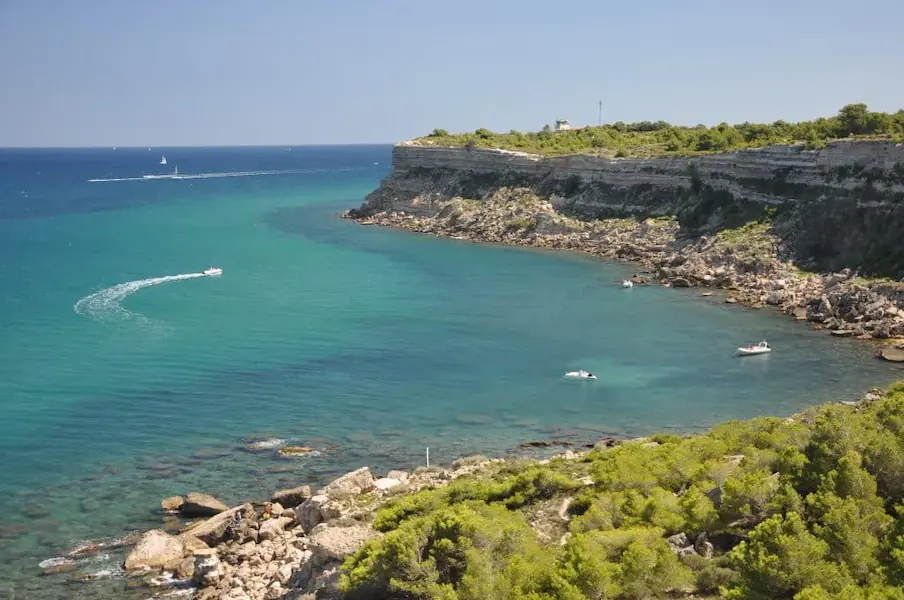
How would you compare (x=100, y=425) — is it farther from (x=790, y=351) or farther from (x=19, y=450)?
(x=790, y=351)

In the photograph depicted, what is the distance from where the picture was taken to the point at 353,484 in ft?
97.2

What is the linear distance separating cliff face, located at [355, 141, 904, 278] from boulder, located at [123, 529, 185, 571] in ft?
162

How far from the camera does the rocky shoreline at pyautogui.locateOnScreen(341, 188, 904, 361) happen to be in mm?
54375

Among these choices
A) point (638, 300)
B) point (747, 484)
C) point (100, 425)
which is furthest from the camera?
point (638, 300)

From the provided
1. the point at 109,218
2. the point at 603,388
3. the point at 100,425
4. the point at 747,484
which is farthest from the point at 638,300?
the point at 109,218

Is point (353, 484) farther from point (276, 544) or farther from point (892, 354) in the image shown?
point (892, 354)

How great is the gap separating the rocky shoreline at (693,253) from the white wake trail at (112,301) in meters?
36.2

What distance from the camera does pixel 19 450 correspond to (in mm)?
35750

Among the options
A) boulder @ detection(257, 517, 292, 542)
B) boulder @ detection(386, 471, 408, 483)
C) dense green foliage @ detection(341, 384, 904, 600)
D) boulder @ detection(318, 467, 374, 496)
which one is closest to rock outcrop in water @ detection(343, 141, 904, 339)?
dense green foliage @ detection(341, 384, 904, 600)

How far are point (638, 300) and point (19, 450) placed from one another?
42458 mm

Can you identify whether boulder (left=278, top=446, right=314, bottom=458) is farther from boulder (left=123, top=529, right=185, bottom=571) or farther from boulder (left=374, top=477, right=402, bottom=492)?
boulder (left=123, top=529, right=185, bottom=571)

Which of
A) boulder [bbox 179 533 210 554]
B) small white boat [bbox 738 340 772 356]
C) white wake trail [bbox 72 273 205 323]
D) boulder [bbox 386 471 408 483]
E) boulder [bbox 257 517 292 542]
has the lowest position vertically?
boulder [bbox 179 533 210 554]

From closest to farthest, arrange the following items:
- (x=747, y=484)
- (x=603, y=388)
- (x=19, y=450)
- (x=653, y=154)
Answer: (x=747, y=484)
(x=19, y=450)
(x=603, y=388)
(x=653, y=154)

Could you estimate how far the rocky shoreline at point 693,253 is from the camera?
54375 mm
